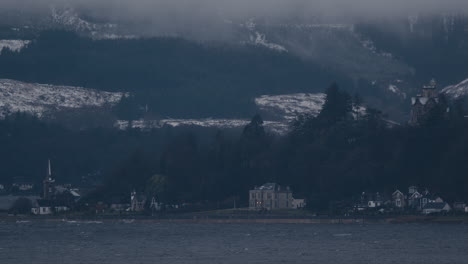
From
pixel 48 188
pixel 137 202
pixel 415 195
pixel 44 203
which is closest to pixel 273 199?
pixel 415 195

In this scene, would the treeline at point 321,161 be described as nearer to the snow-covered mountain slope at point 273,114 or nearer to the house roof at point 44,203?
the house roof at point 44,203

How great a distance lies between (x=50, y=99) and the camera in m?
195

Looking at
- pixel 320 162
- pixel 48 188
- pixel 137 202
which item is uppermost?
pixel 320 162

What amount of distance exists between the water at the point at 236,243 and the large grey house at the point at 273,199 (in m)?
9.34

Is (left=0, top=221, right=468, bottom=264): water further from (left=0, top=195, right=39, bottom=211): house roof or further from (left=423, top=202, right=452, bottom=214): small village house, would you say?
(left=0, top=195, right=39, bottom=211): house roof

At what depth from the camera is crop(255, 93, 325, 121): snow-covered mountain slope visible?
181 metres

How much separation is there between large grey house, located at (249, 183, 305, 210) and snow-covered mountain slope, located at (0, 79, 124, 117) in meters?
80.3

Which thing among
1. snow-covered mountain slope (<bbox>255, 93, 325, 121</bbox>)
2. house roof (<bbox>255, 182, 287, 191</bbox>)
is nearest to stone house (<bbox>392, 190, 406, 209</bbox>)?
house roof (<bbox>255, 182, 287, 191</bbox>)

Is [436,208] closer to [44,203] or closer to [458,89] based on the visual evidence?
[44,203]

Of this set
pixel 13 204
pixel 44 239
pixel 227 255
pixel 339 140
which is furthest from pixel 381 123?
pixel 227 255

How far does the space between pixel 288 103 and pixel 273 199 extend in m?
81.7

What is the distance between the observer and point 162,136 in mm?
155750

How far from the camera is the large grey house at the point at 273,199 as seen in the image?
106 m

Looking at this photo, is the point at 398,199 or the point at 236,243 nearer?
the point at 236,243
